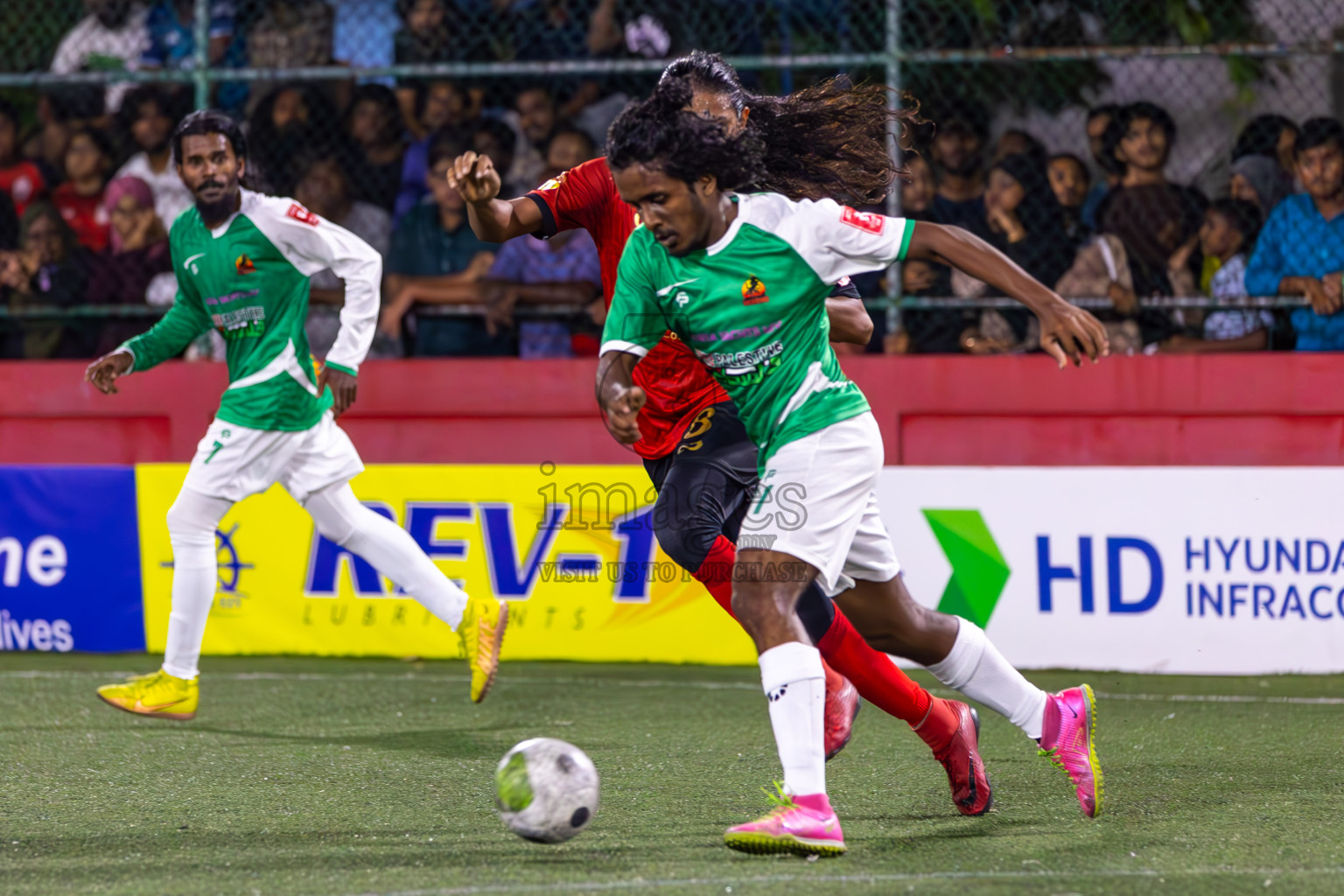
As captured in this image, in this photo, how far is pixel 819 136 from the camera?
4.32 meters

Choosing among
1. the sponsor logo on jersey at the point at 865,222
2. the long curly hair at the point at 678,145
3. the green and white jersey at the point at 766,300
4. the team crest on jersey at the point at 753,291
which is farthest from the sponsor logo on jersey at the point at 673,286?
the sponsor logo on jersey at the point at 865,222

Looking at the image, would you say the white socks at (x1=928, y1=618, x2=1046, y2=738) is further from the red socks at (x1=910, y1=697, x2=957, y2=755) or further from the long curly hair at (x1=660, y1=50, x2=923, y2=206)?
the long curly hair at (x1=660, y1=50, x2=923, y2=206)

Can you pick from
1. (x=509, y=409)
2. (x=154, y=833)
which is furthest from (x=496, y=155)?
(x=154, y=833)

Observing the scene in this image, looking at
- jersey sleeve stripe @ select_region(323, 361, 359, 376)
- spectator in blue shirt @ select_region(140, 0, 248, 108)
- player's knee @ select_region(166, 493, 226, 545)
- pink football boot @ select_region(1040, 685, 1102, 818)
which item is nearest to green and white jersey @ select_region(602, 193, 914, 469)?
pink football boot @ select_region(1040, 685, 1102, 818)

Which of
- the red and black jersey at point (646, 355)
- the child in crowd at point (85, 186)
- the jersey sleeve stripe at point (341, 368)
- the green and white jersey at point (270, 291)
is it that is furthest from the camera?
the child in crowd at point (85, 186)

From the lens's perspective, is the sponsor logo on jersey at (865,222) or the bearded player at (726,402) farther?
the bearded player at (726,402)

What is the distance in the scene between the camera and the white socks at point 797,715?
3.50 meters

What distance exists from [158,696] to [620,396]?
2.94m

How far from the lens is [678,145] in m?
3.58

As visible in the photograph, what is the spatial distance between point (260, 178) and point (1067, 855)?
4121 mm

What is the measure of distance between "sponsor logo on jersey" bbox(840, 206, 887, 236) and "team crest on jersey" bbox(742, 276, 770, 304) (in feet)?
0.79

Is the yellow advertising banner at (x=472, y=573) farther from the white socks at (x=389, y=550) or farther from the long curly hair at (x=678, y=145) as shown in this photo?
the long curly hair at (x=678, y=145)

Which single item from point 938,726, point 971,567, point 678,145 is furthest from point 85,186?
point 938,726

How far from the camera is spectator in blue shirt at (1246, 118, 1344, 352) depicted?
7.42 metres
